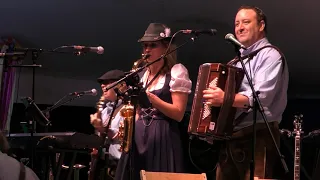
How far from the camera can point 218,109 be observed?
9.27 ft

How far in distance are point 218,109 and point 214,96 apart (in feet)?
0.31

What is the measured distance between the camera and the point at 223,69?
282 centimetres

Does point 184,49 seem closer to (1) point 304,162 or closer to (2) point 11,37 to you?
(2) point 11,37

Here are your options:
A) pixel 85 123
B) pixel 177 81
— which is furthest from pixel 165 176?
pixel 85 123

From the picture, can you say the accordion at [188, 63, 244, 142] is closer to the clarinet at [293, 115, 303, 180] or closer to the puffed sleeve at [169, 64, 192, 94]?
the puffed sleeve at [169, 64, 192, 94]

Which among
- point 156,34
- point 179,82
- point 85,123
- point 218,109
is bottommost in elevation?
point 85,123

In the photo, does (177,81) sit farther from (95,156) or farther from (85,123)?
(85,123)

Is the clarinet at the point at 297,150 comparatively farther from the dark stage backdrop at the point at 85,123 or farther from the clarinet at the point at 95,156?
the dark stage backdrop at the point at 85,123

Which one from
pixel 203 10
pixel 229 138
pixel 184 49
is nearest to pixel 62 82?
pixel 184 49

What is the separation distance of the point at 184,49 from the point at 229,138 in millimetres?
4192

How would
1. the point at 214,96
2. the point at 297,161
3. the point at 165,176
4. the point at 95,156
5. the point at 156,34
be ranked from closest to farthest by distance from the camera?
1. the point at 165,176
2. the point at 214,96
3. the point at 156,34
4. the point at 297,161
5. the point at 95,156

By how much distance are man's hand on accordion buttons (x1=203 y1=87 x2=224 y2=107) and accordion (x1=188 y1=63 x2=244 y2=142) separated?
3 cm

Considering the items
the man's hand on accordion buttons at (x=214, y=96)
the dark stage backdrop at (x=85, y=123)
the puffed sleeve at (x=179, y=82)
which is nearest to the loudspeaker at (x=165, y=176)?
the man's hand on accordion buttons at (x=214, y=96)

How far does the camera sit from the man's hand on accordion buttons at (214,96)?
9.09 ft
